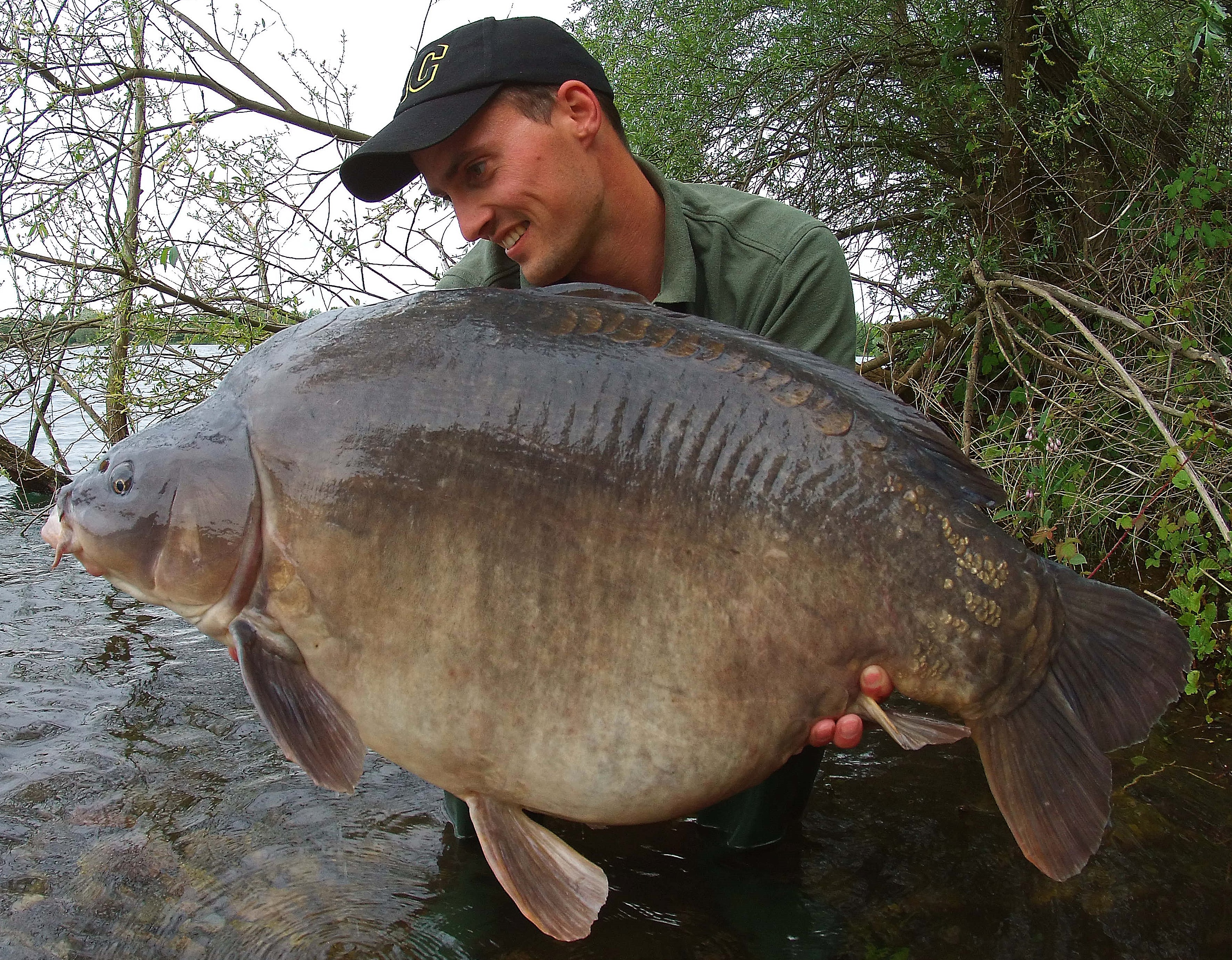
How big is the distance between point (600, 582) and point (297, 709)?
51cm

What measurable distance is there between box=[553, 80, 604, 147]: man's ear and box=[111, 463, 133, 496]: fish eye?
3.66 feet

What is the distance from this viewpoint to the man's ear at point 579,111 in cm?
205

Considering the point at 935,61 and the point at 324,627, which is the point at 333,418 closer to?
the point at 324,627

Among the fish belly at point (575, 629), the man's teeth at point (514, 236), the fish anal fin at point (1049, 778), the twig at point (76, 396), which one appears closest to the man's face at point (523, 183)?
the man's teeth at point (514, 236)

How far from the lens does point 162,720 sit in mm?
3002

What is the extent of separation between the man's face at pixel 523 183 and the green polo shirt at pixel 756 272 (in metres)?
0.15

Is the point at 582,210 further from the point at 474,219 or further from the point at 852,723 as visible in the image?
the point at 852,723

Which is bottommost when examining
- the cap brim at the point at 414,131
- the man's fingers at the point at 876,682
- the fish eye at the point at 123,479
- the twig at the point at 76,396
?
the man's fingers at the point at 876,682

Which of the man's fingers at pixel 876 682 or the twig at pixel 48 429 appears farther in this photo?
the twig at pixel 48 429

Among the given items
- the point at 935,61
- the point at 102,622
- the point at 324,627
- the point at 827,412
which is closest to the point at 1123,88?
the point at 935,61

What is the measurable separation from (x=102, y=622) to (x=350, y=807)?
2082mm

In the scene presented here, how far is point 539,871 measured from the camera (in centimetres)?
154

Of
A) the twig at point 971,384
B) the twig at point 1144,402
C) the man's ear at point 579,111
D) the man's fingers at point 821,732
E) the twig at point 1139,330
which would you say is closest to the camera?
the man's fingers at point 821,732

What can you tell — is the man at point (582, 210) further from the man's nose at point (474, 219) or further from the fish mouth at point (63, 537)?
the fish mouth at point (63, 537)
